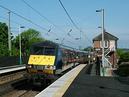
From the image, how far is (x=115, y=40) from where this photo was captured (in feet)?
328

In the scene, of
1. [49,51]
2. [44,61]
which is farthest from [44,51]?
[44,61]

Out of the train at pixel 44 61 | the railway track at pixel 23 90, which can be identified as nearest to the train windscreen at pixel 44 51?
the train at pixel 44 61

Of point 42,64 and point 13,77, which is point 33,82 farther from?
point 13,77

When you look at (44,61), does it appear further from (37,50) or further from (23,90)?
(23,90)

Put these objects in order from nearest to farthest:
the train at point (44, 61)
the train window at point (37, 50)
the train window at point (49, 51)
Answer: the train at point (44, 61)
the train window at point (49, 51)
the train window at point (37, 50)

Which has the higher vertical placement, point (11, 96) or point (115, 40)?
point (115, 40)

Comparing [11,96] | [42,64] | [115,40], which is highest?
[115,40]

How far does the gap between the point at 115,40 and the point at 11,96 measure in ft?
266

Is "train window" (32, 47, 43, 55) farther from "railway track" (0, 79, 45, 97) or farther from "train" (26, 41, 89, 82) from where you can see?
"railway track" (0, 79, 45, 97)

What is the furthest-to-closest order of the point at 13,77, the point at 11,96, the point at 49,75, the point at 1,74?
the point at 13,77 → the point at 1,74 → the point at 49,75 → the point at 11,96

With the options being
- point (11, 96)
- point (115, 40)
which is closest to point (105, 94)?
point (11, 96)

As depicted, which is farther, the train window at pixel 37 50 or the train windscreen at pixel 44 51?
the train window at pixel 37 50

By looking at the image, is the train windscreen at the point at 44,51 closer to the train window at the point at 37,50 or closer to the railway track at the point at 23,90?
the train window at the point at 37,50

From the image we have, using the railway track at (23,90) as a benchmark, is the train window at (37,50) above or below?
above
